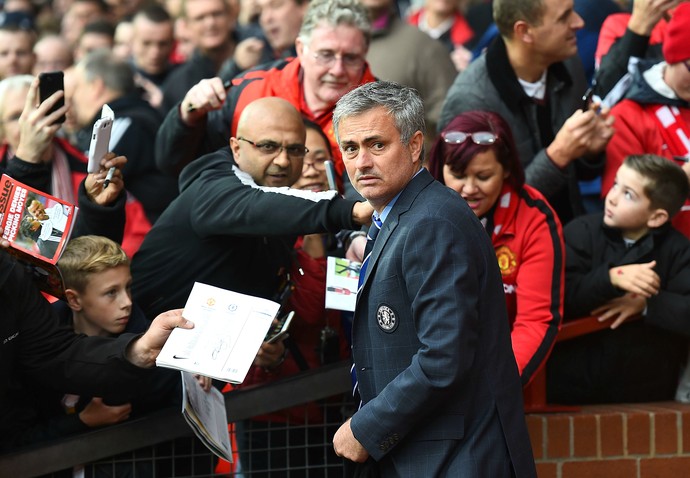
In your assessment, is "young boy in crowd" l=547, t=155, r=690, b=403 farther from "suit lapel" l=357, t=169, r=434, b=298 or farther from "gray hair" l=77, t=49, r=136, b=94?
"gray hair" l=77, t=49, r=136, b=94

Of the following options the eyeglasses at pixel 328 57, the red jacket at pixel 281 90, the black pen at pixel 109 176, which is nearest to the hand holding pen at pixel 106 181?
the black pen at pixel 109 176

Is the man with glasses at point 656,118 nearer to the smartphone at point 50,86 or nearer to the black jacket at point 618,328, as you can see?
the black jacket at point 618,328

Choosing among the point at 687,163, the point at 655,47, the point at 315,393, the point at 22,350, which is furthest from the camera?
the point at 655,47

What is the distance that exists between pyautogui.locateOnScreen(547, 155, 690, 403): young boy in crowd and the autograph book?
174cm

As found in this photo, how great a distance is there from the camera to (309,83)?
572cm

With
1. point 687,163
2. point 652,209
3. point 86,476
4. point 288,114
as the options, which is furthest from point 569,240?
point 86,476

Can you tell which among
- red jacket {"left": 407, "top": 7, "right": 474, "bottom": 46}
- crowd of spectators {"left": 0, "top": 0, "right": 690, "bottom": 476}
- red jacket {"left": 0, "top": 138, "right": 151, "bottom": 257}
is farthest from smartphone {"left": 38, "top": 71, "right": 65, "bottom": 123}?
red jacket {"left": 407, "top": 7, "right": 474, "bottom": 46}

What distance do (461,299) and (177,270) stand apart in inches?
60.6

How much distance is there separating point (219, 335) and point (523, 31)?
2.68m

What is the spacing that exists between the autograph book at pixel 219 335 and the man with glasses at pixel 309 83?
1.57m

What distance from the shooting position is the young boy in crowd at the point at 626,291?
16.8ft

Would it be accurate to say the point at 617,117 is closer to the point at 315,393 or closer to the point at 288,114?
the point at 288,114

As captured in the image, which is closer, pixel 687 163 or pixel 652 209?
pixel 652 209

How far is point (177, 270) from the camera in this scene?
4652 mm
